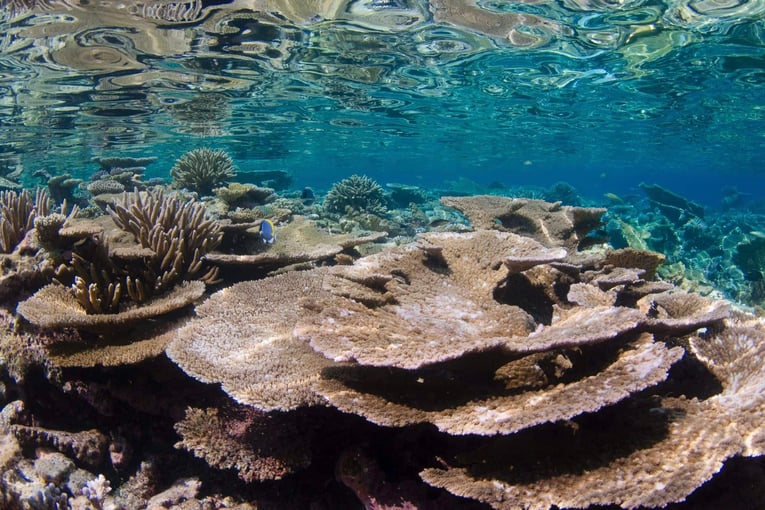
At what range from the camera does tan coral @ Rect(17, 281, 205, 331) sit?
3.19 meters

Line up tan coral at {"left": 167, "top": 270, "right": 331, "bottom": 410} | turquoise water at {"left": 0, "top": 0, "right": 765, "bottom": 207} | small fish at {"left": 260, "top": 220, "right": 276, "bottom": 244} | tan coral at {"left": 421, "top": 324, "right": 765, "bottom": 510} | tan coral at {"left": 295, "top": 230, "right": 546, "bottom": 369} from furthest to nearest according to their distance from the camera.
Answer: turquoise water at {"left": 0, "top": 0, "right": 765, "bottom": 207}, small fish at {"left": 260, "top": 220, "right": 276, "bottom": 244}, tan coral at {"left": 167, "top": 270, "right": 331, "bottom": 410}, tan coral at {"left": 295, "top": 230, "right": 546, "bottom": 369}, tan coral at {"left": 421, "top": 324, "right": 765, "bottom": 510}

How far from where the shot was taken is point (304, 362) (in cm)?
289

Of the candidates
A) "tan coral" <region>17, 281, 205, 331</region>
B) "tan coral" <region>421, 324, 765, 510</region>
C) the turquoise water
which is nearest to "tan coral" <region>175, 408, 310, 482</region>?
"tan coral" <region>17, 281, 205, 331</region>

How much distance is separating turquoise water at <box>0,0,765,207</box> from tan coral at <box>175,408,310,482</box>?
33.1 ft

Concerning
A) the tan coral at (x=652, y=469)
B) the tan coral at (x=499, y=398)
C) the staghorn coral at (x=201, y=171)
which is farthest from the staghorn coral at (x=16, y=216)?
the staghorn coral at (x=201, y=171)

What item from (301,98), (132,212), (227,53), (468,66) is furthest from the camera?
(301,98)

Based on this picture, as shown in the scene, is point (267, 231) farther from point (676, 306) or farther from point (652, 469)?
point (652, 469)

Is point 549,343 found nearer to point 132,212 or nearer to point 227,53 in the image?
point 132,212

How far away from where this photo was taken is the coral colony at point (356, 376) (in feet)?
7.07

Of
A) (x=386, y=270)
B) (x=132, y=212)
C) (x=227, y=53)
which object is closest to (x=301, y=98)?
(x=227, y=53)

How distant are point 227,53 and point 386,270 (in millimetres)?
12776

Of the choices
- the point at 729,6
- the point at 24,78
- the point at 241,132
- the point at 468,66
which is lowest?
the point at 241,132

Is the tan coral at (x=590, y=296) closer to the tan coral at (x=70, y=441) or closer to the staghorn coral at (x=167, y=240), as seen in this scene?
the staghorn coral at (x=167, y=240)

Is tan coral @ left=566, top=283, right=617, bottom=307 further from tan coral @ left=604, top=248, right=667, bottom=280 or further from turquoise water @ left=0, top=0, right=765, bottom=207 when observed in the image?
turquoise water @ left=0, top=0, right=765, bottom=207
